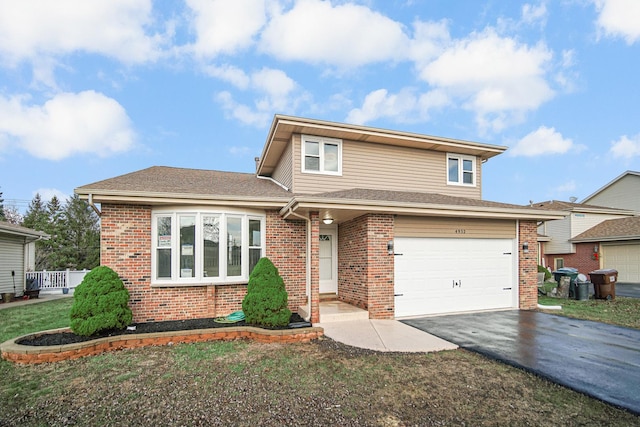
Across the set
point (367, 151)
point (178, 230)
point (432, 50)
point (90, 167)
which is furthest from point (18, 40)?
point (90, 167)

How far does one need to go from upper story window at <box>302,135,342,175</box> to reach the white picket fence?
49.0 feet

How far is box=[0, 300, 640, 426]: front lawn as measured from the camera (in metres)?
3.54

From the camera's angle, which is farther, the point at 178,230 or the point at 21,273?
the point at 21,273

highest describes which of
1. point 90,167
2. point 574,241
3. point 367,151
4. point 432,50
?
point 432,50

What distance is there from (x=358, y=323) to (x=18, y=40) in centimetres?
1402

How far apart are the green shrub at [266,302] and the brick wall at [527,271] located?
704 centimetres

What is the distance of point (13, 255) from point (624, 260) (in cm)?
3145

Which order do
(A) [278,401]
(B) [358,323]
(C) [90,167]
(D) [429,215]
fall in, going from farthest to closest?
(C) [90,167], (D) [429,215], (B) [358,323], (A) [278,401]

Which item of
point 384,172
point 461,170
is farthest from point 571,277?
point 384,172

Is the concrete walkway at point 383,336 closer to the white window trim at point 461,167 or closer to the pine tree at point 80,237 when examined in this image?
the white window trim at point 461,167

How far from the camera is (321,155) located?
9664mm

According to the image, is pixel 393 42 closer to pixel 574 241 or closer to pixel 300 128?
pixel 300 128

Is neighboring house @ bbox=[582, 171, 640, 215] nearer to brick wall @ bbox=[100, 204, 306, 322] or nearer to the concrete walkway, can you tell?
the concrete walkway

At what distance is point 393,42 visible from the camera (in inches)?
549
